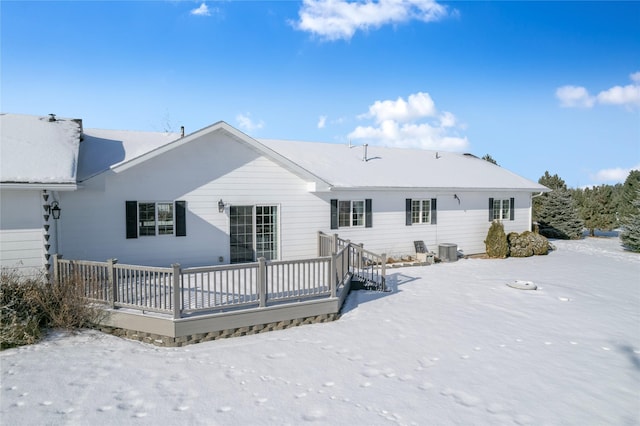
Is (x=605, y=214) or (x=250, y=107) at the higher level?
(x=250, y=107)

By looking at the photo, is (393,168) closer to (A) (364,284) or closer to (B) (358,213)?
(B) (358,213)

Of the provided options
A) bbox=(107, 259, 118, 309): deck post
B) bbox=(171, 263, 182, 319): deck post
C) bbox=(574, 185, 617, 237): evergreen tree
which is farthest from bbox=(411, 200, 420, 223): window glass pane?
bbox=(574, 185, 617, 237): evergreen tree

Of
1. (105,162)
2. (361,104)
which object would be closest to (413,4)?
(361,104)

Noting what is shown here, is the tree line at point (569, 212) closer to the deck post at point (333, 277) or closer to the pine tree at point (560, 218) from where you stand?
the pine tree at point (560, 218)

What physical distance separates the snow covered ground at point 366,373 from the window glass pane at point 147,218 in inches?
163

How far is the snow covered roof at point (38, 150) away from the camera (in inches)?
327

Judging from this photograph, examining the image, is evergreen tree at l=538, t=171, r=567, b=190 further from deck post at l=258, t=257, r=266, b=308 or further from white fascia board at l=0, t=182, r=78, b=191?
white fascia board at l=0, t=182, r=78, b=191

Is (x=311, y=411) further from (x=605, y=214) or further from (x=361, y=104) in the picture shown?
(x=605, y=214)

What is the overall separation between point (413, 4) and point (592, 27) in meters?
9.64

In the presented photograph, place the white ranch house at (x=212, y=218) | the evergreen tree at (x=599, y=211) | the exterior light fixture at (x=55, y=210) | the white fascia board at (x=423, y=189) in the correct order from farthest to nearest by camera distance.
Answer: the evergreen tree at (x=599, y=211), the white fascia board at (x=423, y=189), the exterior light fixture at (x=55, y=210), the white ranch house at (x=212, y=218)

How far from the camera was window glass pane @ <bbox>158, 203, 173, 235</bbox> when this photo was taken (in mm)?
10758

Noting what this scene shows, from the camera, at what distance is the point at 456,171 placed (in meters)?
18.6

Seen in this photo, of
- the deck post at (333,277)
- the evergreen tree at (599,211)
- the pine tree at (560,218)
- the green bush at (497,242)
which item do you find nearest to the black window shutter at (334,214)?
the deck post at (333,277)

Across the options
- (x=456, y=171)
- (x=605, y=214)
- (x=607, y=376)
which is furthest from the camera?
(x=605, y=214)
